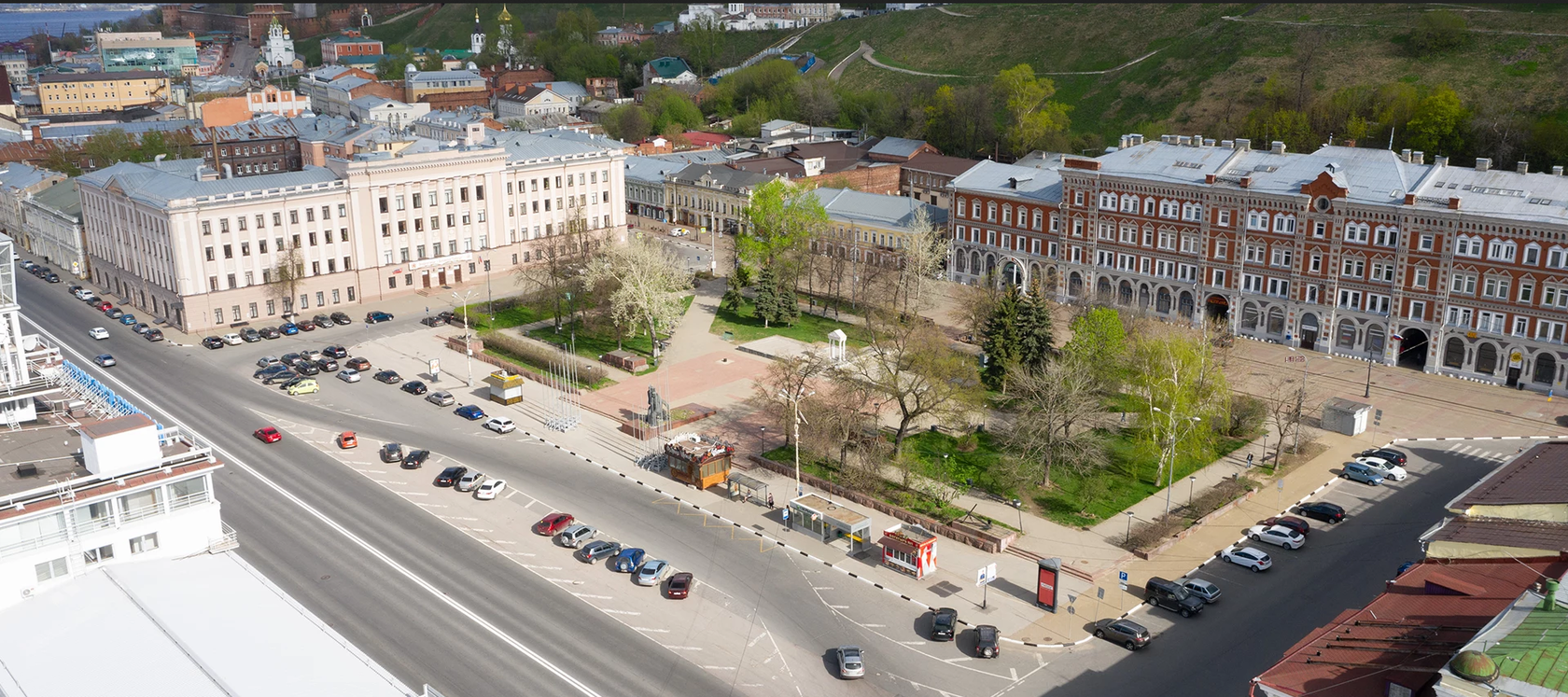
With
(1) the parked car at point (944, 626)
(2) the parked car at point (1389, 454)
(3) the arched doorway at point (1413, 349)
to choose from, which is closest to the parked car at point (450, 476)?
(1) the parked car at point (944, 626)

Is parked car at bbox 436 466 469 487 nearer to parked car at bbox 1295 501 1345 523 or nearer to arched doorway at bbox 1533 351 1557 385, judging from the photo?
parked car at bbox 1295 501 1345 523

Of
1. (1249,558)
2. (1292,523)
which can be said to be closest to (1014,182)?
(1292,523)

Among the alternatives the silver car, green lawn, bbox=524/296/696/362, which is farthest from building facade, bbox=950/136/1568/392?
the silver car

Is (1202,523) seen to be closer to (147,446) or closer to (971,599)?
(971,599)

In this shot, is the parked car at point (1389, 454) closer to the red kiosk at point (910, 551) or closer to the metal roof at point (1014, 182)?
the red kiosk at point (910, 551)

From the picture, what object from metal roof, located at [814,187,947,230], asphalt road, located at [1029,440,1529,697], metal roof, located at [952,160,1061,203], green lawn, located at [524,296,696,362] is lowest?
asphalt road, located at [1029,440,1529,697]

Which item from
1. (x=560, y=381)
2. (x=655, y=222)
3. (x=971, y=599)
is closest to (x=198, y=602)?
(x=971, y=599)

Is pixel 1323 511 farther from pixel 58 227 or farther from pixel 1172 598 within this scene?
pixel 58 227
